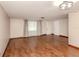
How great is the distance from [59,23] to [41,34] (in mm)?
1849

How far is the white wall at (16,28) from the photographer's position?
7393mm

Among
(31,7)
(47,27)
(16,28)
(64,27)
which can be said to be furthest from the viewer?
(47,27)

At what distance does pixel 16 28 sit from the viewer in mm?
Result: 7637

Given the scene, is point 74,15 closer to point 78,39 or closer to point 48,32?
point 78,39

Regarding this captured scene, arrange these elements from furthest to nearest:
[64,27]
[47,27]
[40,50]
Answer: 1. [47,27]
2. [64,27]
3. [40,50]

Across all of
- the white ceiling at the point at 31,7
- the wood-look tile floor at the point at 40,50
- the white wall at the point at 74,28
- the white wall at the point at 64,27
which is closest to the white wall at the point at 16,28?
the wood-look tile floor at the point at 40,50

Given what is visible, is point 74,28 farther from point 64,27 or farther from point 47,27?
point 47,27

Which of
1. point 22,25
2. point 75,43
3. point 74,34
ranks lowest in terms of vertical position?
point 75,43

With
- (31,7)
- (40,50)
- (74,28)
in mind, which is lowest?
(40,50)

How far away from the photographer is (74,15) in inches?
186

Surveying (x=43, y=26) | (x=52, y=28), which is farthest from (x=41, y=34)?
(x=52, y=28)

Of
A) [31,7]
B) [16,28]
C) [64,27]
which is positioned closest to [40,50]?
[31,7]

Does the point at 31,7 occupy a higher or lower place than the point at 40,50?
higher

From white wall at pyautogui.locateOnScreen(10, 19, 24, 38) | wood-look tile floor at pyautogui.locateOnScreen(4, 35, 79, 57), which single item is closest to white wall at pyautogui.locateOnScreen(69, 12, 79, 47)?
wood-look tile floor at pyautogui.locateOnScreen(4, 35, 79, 57)
